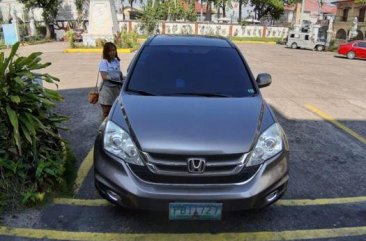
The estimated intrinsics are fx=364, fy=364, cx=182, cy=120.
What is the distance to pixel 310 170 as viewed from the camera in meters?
4.87

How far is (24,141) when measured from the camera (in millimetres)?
3895

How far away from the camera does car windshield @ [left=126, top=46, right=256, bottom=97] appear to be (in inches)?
154

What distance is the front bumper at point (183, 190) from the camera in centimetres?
285

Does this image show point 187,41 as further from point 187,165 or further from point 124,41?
point 124,41

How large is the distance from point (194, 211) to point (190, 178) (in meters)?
0.26

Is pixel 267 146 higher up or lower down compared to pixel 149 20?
higher up


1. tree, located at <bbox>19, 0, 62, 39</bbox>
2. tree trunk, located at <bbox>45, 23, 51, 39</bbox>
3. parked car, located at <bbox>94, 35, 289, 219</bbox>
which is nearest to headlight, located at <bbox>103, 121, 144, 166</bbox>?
parked car, located at <bbox>94, 35, 289, 219</bbox>

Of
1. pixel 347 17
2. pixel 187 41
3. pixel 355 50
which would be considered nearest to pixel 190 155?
pixel 187 41

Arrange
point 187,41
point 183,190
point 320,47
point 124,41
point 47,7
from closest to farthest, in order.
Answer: point 183,190 < point 187,41 < point 124,41 < point 320,47 < point 47,7

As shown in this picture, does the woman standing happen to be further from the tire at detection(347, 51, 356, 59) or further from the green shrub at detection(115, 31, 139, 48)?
the tire at detection(347, 51, 356, 59)

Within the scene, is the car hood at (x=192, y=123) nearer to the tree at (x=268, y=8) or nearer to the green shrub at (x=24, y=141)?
the green shrub at (x=24, y=141)

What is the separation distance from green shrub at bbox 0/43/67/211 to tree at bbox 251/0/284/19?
62.0 m

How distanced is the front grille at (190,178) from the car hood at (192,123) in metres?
0.17

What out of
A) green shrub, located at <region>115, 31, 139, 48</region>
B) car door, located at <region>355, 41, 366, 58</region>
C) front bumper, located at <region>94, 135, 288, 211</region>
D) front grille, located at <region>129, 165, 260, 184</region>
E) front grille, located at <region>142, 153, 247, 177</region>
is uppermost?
front grille, located at <region>142, 153, 247, 177</region>
